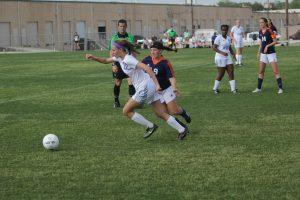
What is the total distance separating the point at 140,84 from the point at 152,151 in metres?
1.28

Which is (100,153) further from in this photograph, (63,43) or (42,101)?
(63,43)

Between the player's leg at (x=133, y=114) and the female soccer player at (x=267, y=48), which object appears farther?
the female soccer player at (x=267, y=48)

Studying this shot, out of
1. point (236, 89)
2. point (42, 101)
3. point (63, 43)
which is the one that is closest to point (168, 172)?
point (42, 101)

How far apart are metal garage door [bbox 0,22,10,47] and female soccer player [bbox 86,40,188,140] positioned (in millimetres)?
58823

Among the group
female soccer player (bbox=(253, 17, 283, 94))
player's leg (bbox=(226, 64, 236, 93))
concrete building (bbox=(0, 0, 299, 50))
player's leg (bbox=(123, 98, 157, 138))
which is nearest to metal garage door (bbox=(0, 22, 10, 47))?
concrete building (bbox=(0, 0, 299, 50))

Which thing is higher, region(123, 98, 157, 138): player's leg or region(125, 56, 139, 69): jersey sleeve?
region(125, 56, 139, 69): jersey sleeve

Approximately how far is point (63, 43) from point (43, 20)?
12.5ft

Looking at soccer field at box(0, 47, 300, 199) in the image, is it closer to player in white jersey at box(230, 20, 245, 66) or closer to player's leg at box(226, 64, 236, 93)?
player's leg at box(226, 64, 236, 93)

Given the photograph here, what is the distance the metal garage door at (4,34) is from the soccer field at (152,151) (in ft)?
169

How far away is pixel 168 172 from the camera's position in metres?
8.10

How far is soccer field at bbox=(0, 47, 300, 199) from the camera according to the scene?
24.1 feet

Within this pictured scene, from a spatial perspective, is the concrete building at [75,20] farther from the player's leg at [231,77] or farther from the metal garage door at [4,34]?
the player's leg at [231,77]

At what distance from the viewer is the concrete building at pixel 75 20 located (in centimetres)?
6969

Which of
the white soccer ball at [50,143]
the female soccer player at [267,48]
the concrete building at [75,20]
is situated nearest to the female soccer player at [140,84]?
the white soccer ball at [50,143]
